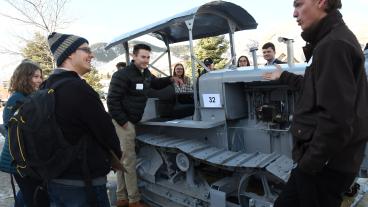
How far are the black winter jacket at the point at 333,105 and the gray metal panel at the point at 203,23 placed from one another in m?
2.58

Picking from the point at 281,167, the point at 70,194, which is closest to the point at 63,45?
the point at 70,194

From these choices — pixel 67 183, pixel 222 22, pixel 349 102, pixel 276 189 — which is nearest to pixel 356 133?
pixel 349 102

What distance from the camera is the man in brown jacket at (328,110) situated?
203cm

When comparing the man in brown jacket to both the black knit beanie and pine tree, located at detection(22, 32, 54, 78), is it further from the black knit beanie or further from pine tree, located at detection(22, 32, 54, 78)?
pine tree, located at detection(22, 32, 54, 78)

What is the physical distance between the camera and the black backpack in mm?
2395

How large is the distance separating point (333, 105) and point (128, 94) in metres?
3.30

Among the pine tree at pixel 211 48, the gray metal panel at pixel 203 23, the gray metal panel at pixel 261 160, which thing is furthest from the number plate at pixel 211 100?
the pine tree at pixel 211 48

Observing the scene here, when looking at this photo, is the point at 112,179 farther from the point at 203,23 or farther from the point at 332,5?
the point at 332,5

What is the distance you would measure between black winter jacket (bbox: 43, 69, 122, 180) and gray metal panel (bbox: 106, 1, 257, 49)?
2.34m

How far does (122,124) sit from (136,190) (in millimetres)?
985

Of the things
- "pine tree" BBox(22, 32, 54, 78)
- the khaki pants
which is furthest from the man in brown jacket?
"pine tree" BBox(22, 32, 54, 78)

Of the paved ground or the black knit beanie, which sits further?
the paved ground

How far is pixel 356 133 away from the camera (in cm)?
215

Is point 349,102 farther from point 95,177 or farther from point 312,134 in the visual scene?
point 95,177
